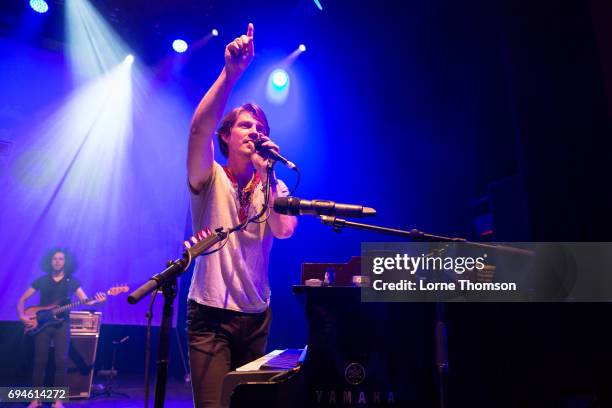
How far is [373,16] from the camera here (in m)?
7.12

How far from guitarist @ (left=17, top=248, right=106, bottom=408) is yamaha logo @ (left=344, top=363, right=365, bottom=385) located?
619 centimetres

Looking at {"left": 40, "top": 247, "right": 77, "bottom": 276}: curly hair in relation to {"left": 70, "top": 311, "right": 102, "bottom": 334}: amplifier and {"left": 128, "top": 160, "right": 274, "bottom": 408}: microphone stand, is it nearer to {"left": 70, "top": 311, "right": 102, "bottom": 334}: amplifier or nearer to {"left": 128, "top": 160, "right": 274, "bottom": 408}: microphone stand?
{"left": 70, "top": 311, "right": 102, "bottom": 334}: amplifier

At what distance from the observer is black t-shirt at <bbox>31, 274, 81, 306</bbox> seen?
690 centimetres

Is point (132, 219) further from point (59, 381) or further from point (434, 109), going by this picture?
point (434, 109)

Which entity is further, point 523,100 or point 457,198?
point 457,198

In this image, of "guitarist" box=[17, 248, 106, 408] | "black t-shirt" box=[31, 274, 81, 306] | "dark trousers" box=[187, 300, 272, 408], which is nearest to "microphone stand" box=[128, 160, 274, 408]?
"dark trousers" box=[187, 300, 272, 408]

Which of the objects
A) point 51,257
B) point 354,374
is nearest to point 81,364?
point 51,257

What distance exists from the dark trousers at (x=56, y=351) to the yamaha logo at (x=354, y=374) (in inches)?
258

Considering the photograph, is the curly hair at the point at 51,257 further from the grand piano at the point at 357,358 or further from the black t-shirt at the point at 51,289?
the grand piano at the point at 357,358

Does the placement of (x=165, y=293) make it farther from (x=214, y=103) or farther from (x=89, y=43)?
(x=89, y=43)

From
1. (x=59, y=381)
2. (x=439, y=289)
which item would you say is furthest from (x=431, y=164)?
(x=59, y=381)

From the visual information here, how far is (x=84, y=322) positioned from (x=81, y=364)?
0.73 meters

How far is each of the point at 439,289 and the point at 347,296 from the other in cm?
49

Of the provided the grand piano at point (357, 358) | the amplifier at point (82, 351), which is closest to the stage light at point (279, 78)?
the amplifier at point (82, 351)
